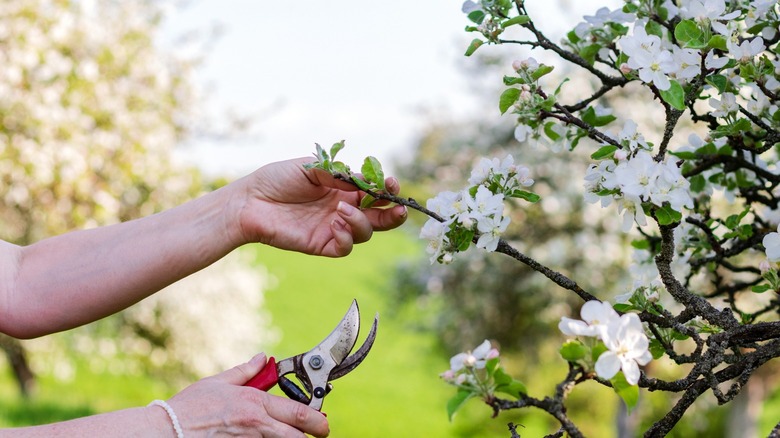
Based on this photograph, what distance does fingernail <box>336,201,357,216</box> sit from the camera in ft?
5.98

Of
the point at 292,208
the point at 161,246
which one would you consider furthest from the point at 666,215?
the point at 161,246

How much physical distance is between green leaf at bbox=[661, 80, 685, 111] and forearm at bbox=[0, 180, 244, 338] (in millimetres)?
1132

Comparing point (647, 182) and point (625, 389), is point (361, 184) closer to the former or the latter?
point (647, 182)

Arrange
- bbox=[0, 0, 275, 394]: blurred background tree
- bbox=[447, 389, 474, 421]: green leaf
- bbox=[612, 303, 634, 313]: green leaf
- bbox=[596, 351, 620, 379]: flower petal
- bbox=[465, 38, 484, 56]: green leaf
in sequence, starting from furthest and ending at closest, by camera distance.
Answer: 1. bbox=[0, 0, 275, 394]: blurred background tree
2. bbox=[465, 38, 484, 56]: green leaf
3. bbox=[612, 303, 634, 313]: green leaf
4. bbox=[447, 389, 474, 421]: green leaf
5. bbox=[596, 351, 620, 379]: flower petal

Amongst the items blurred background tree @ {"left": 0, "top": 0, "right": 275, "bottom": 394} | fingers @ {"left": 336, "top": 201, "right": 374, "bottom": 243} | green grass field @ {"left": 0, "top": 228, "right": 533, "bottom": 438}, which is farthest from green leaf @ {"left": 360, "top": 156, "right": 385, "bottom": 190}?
green grass field @ {"left": 0, "top": 228, "right": 533, "bottom": 438}

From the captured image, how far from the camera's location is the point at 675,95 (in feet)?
4.53

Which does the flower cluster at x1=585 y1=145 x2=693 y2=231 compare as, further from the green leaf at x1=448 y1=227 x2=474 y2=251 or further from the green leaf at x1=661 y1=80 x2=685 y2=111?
the green leaf at x1=448 y1=227 x2=474 y2=251

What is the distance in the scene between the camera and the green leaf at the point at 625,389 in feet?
3.76

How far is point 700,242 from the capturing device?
1852mm

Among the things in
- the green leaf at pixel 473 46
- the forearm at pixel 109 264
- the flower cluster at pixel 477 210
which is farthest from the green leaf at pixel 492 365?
the forearm at pixel 109 264

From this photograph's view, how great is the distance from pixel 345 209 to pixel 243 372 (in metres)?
0.42

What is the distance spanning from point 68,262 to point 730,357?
170cm

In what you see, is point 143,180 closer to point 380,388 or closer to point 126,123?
point 126,123

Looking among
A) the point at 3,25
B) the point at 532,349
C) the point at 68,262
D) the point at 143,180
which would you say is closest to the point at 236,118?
the point at 143,180
